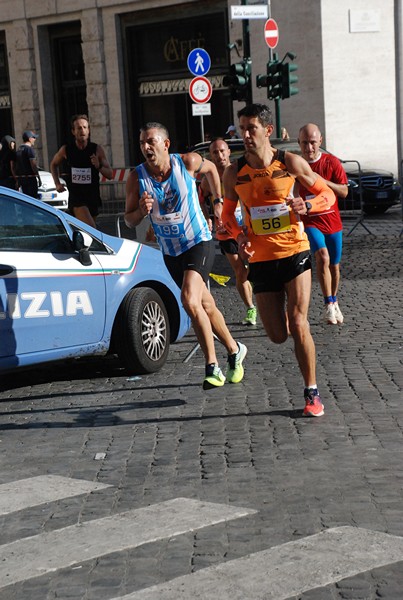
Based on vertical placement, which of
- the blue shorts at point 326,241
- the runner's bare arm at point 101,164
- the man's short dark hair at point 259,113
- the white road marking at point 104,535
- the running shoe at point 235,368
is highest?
the man's short dark hair at point 259,113

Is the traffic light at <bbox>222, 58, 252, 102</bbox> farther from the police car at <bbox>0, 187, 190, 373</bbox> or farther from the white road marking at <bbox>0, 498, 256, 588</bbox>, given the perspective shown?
the white road marking at <bbox>0, 498, 256, 588</bbox>

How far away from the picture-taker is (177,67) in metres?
34.6

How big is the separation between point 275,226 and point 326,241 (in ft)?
12.9

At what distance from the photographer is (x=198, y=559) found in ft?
16.3

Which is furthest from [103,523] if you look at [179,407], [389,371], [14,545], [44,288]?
[389,371]

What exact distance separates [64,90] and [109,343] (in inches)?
1144

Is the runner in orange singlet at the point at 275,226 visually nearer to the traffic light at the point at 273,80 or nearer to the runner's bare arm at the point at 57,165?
the runner's bare arm at the point at 57,165

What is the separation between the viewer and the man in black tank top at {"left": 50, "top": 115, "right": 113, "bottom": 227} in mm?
14688

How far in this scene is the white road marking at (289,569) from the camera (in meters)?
4.54

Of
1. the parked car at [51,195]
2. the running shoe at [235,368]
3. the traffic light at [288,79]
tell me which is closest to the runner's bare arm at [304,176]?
the running shoe at [235,368]

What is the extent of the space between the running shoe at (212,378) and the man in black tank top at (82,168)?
6.43 meters

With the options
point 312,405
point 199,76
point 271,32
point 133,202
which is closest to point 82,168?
point 133,202

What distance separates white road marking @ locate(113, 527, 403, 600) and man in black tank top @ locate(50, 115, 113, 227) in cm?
1000

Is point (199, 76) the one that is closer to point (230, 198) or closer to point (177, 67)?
point (177, 67)
